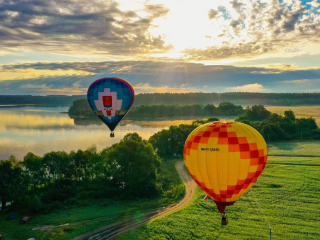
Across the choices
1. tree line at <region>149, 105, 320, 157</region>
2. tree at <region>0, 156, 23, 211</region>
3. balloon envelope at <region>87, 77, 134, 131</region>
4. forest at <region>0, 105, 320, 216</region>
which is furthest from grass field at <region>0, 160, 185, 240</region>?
tree line at <region>149, 105, 320, 157</region>

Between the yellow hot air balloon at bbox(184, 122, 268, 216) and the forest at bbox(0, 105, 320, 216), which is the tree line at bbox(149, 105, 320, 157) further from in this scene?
the yellow hot air balloon at bbox(184, 122, 268, 216)

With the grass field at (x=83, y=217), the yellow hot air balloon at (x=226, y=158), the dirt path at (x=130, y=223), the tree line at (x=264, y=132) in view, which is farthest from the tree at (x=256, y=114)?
the yellow hot air balloon at (x=226, y=158)

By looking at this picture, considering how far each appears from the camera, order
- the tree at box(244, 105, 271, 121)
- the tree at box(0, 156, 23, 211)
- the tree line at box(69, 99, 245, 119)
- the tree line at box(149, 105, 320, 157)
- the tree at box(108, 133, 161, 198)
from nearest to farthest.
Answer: the tree at box(0, 156, 23, 211)
the tree at box(108, 133, 161, 198)
the tree line at box(149, 105, 320, 157)
the tree at box(244, 105, 271, 121)
the tree line at box(69, 99, 245, 119)

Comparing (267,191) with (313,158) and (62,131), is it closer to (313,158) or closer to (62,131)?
(313,158)

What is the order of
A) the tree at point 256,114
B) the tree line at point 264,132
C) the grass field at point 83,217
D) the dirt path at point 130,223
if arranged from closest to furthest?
the dirt path at point 130,223, the grass field at point 83,217, the tree line at point 264,132, the tree at point 256,114

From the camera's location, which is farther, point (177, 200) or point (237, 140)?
point (177, 200)

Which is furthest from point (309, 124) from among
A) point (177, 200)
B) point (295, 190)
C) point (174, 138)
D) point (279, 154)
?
point (177, 200)

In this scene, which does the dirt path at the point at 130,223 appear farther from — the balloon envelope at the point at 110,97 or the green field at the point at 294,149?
the green field at the point at 294,149
